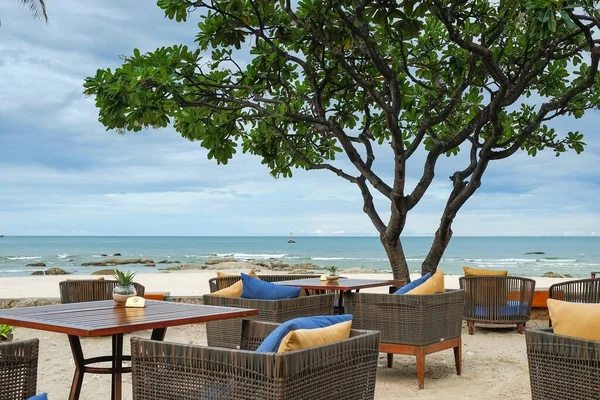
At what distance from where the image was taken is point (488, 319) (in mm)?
7012

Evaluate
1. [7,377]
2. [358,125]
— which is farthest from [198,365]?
[358,125]

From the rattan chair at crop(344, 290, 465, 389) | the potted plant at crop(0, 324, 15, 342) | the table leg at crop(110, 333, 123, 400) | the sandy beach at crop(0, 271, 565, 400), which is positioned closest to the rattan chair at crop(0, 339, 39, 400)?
the table leg at crop(110, 333, 123, 400)

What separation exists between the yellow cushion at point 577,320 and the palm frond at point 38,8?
12.2 metres

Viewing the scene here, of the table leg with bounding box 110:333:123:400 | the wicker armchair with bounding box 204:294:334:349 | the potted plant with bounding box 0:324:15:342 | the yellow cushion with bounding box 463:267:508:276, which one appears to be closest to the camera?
the table leg with bounding box 110:333:123:400

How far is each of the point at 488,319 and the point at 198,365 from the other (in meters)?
5.12

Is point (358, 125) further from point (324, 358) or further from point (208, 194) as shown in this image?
point (208, 194)

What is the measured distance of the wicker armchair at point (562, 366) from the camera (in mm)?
2666

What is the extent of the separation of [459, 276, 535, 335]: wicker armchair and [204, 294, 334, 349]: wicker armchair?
2413mm

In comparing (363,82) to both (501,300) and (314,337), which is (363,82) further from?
(314,337)

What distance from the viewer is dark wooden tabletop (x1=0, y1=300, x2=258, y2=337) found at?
2869 mm

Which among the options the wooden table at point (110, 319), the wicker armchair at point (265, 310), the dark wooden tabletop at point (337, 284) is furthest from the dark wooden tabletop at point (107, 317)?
the dark wooden tabletop at point (337, 284)

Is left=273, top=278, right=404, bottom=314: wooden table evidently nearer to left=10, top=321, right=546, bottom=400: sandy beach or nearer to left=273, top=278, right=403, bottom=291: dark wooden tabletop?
left=273, top=278, right=403, bottom=291: dark wooden tabletop

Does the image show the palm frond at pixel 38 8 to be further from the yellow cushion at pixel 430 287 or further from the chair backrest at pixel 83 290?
the yellow cushion at pixel 430 287

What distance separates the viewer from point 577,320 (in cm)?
288
